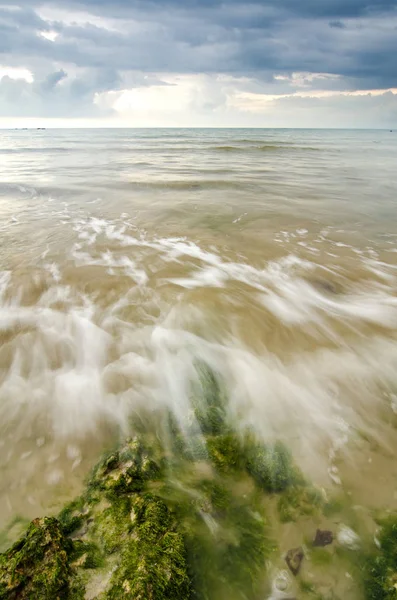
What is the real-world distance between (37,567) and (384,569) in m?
2.05

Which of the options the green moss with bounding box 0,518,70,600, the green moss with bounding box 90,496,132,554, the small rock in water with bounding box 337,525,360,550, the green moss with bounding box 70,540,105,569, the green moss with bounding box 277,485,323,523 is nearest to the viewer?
the green moss with bounding box 0,518,70,600

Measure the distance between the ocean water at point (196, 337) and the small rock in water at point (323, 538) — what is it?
41cm

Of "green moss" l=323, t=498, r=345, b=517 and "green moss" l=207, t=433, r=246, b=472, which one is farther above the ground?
"green moss" l=207, t=433, r=246, b=472

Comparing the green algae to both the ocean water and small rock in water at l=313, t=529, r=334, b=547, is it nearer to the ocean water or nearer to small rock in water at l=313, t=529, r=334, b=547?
small rock in water at l=313, t=529, r=334, b=547

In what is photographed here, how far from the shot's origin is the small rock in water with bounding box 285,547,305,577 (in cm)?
213

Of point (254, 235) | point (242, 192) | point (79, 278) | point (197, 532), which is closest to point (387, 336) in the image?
point (197, 532)

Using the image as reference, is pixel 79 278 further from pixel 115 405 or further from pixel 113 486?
pixel 113 486

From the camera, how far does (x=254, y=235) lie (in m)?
8.41

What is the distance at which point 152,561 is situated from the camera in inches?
75.0

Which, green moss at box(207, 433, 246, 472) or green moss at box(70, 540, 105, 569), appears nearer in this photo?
green moss at box(70, 540, 105, 569)

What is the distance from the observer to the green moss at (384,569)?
197 centimetres

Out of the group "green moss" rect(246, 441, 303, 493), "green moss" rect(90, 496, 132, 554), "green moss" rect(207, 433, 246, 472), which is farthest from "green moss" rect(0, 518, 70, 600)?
"green moss" rect(246, 441, 303, 493)

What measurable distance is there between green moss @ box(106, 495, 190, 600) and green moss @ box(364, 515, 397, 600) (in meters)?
1.12

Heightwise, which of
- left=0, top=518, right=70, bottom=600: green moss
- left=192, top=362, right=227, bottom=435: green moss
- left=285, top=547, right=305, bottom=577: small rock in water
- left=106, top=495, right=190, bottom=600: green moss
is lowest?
left=285, top=547, right=305, bottom=577: small rock in water
